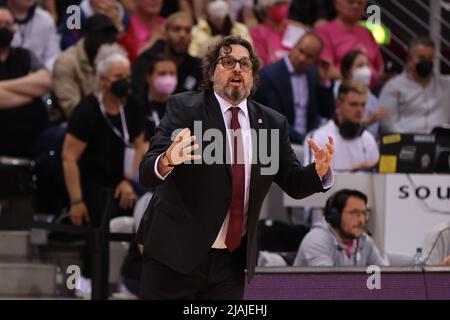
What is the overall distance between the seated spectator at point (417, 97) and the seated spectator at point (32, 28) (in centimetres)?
305

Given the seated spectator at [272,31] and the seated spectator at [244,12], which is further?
the seated spectator at [244,12]

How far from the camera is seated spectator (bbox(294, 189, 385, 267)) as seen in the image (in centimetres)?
826

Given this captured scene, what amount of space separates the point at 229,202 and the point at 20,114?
15.3 feet

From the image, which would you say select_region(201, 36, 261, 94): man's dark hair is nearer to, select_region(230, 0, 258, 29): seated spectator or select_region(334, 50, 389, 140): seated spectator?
select_region(334, 50, 389, 140): seated spectator

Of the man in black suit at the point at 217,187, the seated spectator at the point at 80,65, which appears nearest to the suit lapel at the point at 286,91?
the seated spectator at the point at 80,65

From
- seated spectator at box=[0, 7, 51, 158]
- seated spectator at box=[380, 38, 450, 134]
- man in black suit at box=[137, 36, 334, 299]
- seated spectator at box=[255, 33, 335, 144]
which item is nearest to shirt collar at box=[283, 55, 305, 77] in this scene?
seated spectator at box=[255, 33, 335, 144]

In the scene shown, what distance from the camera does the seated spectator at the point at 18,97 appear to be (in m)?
9.97

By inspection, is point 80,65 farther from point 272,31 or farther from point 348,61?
point 348,61

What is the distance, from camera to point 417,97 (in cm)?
1116

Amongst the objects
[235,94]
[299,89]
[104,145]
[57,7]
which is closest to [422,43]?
[299,89]

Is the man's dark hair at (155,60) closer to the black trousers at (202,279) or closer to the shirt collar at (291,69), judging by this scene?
the shirt collar at (291,69)

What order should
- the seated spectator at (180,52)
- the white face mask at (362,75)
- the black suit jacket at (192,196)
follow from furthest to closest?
the white face mask at (362,75) → the seated spectator at (180,52) → the black suit jacket at (192,196)

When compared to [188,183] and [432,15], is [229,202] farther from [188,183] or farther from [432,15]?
[432,15]
